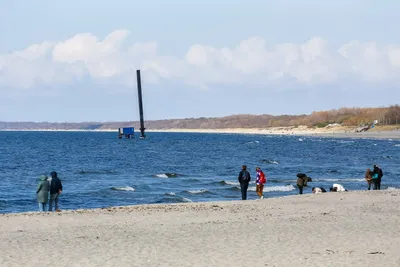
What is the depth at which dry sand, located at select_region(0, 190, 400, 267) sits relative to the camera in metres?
14.3

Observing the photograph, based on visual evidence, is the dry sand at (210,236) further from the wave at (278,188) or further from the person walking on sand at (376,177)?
the wave at (278,188)

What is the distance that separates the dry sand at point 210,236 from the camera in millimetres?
14336

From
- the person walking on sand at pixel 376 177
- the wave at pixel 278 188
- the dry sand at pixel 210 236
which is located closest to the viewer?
the dry sand at pixel 210 236

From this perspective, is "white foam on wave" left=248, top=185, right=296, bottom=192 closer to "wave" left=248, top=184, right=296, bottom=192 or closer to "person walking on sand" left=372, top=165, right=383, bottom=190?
"wave" left=248, top=184, right=296, bottom=192

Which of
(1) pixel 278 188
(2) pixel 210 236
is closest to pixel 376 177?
(1) pixel 278 188

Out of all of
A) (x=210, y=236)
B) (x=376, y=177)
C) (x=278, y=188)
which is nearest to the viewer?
(x=210, y=236)

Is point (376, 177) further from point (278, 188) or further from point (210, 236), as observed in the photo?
point (210, 236)

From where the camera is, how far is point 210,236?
17.5m

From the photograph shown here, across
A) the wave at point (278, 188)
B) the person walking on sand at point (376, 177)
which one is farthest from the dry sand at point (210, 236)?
the wave at point (278, 188)

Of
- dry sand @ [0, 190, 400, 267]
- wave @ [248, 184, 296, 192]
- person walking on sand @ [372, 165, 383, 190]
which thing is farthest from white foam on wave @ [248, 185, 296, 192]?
dry sand @ [0, 190, 400, 267]

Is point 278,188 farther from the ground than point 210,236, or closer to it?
closer to it

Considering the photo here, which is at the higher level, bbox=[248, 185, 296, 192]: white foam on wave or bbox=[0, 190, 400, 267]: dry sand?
bbox=[0, 190, 400, 267]: dry sand

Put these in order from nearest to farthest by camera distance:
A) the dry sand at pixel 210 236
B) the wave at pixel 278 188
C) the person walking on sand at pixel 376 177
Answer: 1. the dry sand at pixel 210 236
2. the person walking on sand at pixel 376 177
3. the wave at pixel 278 188

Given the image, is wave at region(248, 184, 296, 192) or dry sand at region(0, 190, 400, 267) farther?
wave at region(248, 184, 296, 192)
